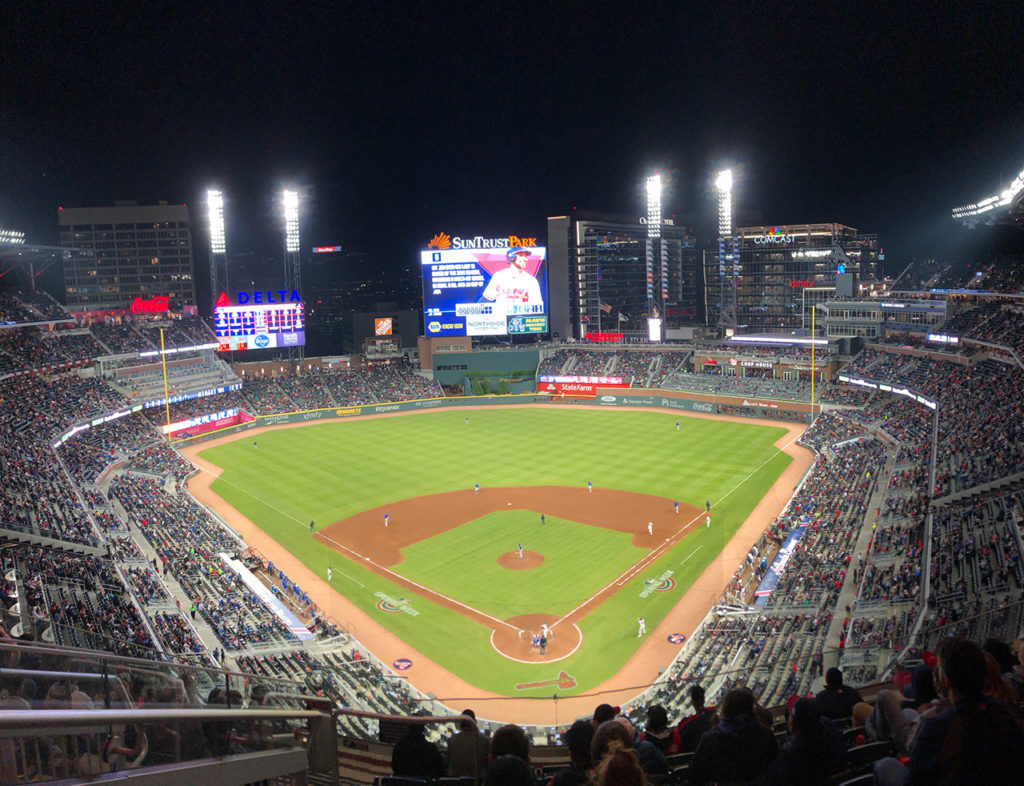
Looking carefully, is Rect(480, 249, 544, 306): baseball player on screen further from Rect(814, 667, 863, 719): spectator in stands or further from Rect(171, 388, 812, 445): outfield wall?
Rect(814, 667, 863, 719): spectator in stands

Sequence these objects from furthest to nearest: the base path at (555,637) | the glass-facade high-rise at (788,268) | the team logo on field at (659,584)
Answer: the glass-facade high-rise at (788,268) → the team logo on field at (659,584) → the base path at (555,637)

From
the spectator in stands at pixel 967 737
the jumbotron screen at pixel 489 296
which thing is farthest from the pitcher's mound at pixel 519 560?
the jumbotron screen at pixel 489 296

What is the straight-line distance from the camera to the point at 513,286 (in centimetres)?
6500

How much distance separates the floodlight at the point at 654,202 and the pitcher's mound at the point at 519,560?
154 ft

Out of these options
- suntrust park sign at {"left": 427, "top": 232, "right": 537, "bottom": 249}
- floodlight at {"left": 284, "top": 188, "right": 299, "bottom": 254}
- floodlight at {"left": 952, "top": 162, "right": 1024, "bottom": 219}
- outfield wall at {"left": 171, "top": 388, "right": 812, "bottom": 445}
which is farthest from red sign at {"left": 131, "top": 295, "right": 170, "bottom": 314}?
floodlight at {"left": 952, "top": 162, "right": 1024, "bottom": 219}

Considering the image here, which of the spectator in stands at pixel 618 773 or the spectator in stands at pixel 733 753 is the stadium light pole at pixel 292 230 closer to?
the spectator in stands at pixel 733 753

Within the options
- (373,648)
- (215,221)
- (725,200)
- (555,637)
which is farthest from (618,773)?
(725,200)

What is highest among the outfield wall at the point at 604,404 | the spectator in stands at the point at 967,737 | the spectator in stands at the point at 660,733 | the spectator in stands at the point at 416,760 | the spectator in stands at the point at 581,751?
the spectator in stands at the point at 967,737

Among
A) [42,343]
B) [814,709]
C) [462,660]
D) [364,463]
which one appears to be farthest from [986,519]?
[42,343]

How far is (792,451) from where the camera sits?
42.8m

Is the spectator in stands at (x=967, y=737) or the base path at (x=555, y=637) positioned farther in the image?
the base path at (x=555, y=637)

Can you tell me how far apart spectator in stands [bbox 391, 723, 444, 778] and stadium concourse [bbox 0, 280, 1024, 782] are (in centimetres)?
105

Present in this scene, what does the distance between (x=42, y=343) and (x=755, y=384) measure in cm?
5234

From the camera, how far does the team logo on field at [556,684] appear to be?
19.1 meters
